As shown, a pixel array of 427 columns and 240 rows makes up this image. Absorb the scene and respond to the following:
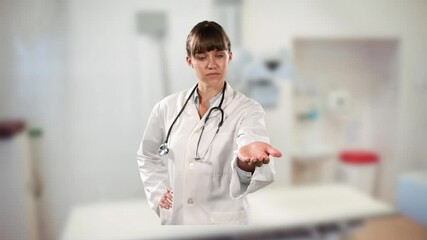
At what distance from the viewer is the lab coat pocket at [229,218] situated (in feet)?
2.07

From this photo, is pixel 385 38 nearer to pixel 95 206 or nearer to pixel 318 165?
pixel 318 165

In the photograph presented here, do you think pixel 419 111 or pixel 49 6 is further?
pixel 419 111

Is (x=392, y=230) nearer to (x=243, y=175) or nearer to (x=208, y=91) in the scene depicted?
(x=243, y=175)

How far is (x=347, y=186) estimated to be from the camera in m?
0.67

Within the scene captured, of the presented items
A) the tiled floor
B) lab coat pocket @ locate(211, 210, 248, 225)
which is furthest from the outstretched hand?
the tiled floor

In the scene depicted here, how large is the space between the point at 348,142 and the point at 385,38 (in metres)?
0.24

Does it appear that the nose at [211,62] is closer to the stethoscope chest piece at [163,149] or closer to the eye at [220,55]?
the eye at [220,55]

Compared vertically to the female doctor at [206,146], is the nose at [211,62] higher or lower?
higher

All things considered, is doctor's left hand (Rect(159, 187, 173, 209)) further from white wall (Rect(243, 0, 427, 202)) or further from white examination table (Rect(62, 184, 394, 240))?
white wall (Rect(243, 0, 427, 202))

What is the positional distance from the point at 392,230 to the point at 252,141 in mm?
409

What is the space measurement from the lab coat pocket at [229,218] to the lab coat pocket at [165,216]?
85 mm

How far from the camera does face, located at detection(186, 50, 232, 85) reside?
589 mm

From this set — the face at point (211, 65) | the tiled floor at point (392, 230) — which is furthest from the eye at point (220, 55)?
the tiled floor at point (392, 230)

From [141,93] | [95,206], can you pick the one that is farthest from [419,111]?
[95,206]
